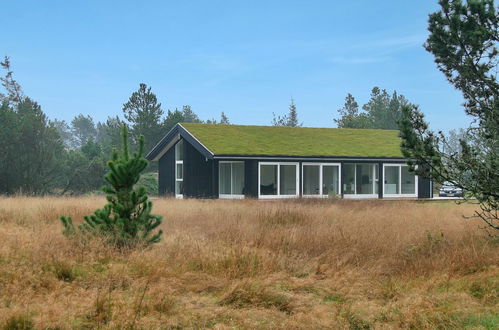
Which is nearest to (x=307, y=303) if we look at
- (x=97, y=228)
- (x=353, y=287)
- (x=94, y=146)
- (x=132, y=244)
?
(x=353, y=287)

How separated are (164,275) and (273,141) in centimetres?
2229

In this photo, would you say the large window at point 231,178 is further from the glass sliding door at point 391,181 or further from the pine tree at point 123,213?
the pine tree at point 123,213

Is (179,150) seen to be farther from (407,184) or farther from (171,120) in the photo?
(171,120)

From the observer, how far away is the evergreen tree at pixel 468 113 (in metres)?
10.5

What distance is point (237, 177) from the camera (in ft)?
95.0

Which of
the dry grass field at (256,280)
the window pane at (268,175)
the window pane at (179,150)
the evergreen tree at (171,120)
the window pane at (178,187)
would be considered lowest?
the dry grass field at (256,280)

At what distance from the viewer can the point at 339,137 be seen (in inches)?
1297

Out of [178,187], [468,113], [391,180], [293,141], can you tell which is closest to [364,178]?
[391,180]

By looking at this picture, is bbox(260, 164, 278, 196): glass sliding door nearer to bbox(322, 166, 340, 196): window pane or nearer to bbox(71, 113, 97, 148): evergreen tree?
bbox(322, 166, 340, 196): window pane

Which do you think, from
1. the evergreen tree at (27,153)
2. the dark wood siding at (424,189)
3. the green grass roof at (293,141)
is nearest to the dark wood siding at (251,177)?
the green grass roof at (293,141)

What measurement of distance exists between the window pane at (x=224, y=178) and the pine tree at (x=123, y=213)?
1890 cm

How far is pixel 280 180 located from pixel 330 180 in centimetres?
298

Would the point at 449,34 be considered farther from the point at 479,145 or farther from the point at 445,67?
the point at 479,145

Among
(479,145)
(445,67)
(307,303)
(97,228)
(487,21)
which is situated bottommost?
(307,303)
